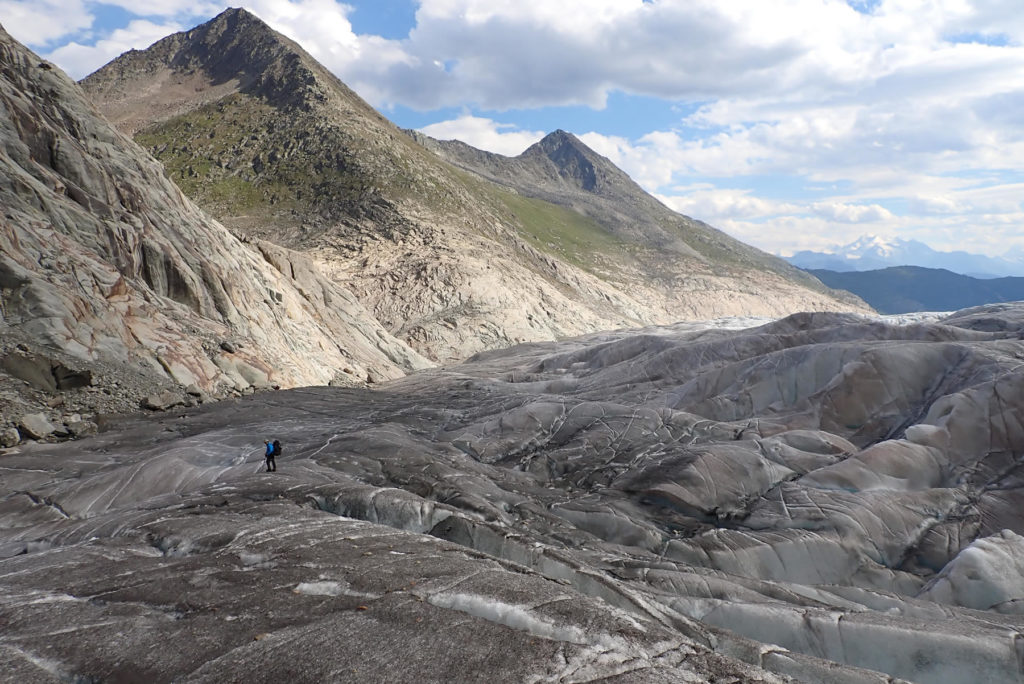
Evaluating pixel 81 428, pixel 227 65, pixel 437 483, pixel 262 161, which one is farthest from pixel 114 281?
pixel 227 65

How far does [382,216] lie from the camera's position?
96812 mm

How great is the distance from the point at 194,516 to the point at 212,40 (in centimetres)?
19276

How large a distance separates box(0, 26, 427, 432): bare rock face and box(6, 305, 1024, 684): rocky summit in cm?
488

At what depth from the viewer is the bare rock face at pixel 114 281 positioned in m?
29.2

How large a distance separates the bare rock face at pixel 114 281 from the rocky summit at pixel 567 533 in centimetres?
488

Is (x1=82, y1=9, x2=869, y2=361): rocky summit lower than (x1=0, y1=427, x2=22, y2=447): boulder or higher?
higher

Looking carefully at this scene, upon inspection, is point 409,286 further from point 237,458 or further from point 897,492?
point 897,492

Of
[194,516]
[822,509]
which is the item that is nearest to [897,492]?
[822,509]

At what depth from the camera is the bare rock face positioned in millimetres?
29203

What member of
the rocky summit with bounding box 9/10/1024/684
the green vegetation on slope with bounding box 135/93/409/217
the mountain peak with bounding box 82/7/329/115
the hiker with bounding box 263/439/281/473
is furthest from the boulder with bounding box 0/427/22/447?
the mountain peak with bounding box 82/7/329/115

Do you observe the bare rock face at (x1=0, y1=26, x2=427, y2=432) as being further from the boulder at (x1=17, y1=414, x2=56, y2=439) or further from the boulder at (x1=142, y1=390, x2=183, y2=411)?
the boulder at (x1=17, y1=414, x2=56, y2=439)

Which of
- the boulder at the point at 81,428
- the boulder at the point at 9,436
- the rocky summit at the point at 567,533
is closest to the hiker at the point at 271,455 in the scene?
the rocky summit at the point at 567,533

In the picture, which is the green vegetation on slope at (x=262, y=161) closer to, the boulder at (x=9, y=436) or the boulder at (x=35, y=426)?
the boulder at (x=35, y=426)

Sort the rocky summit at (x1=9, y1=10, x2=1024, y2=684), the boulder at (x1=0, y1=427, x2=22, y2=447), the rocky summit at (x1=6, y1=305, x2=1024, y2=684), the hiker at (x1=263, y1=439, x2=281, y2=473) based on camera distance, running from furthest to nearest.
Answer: the boulder at (x1=0, y1=427, x2=22, y2=447)
the hiker at (x1=263, y1=439, x2=281, y2=473)
the rocky summit at (x1=9, y1=10, x2=1024, y2=684)
the rocky summit at (x1=6, y1=305, x2=1024, y2=684)
